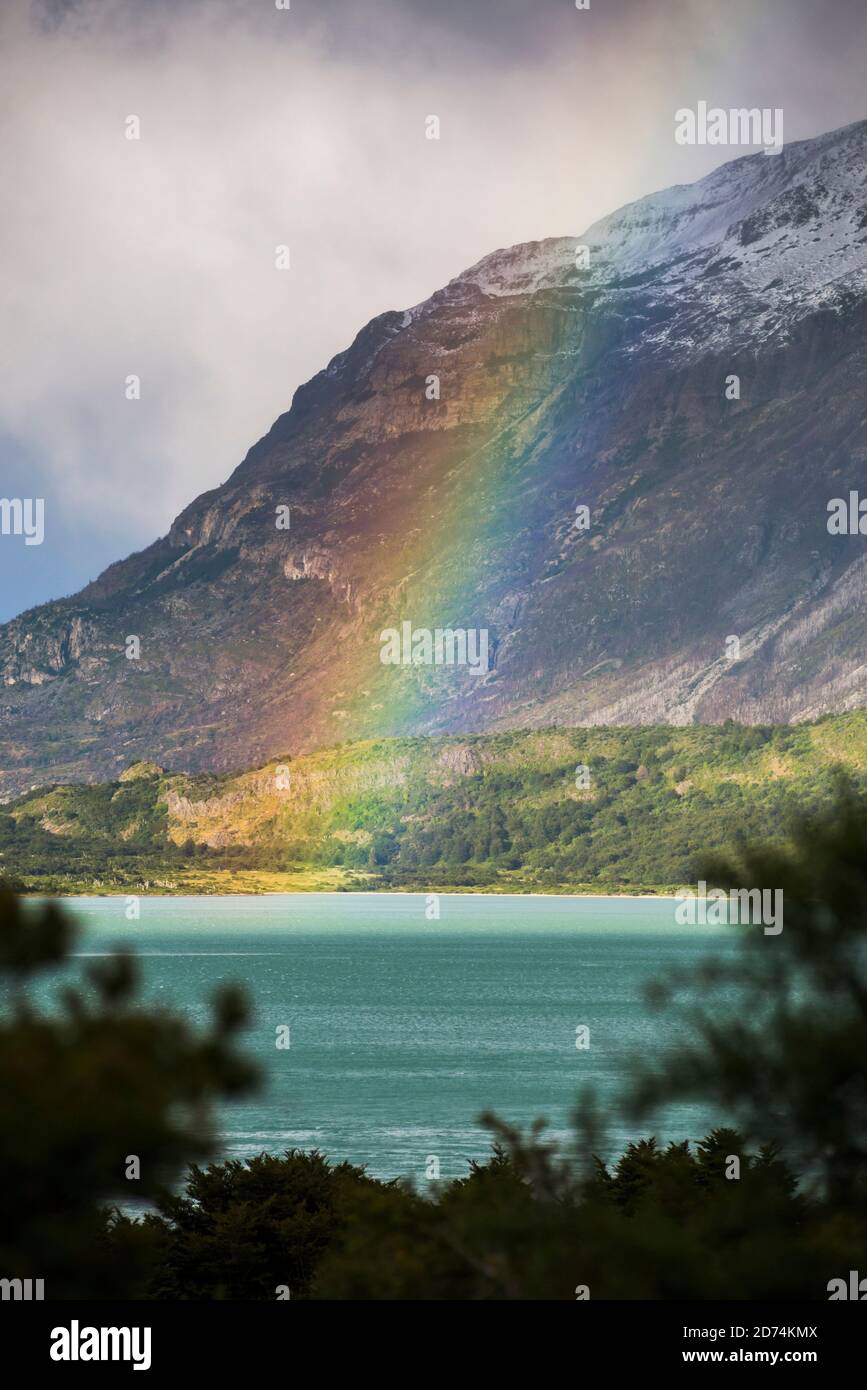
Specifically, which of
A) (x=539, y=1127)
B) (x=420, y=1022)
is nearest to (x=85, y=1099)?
(x=539, y=1127)

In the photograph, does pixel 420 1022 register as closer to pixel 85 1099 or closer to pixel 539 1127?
pixel 539 1127

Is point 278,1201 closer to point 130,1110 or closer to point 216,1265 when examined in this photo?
point 216,1265

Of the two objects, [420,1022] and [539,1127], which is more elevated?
[420,1022]

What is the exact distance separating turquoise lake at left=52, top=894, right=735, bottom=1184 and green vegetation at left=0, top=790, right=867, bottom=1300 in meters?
1.32

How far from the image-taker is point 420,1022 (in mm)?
104438

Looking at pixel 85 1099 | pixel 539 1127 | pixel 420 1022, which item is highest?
pixel 420 1022

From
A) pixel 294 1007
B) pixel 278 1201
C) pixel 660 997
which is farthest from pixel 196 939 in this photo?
pixel 660 997

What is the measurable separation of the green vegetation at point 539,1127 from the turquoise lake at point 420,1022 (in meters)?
1.32

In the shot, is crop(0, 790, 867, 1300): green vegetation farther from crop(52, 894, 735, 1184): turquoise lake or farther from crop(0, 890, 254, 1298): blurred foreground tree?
crop(52, 894, 735, 1184): turquoise lake

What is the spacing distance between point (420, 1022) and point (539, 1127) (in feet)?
277

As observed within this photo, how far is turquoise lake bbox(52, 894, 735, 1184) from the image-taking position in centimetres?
5806

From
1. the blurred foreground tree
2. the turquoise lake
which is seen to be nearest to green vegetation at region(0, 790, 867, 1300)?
the blurred foreground tree

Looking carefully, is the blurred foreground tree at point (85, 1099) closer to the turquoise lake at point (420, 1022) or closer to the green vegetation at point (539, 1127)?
the green vegetation at point (539, 1127)

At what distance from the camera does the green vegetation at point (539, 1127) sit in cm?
1489
